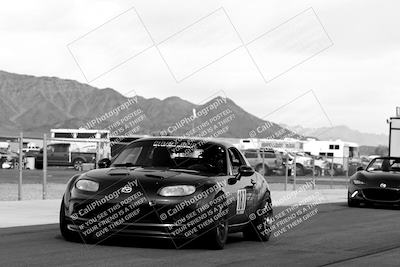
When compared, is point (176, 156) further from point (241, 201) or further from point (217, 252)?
point (217, 252)

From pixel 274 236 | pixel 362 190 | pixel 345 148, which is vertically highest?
pixel 274 236

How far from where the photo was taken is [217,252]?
10031mm

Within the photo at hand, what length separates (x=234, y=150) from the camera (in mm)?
12008

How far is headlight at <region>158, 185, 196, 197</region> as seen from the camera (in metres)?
9.76

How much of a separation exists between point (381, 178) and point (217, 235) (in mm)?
11162

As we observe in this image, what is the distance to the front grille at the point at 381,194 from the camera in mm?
20166

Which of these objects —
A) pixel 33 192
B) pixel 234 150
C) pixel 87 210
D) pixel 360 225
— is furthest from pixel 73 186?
pixel 33 192

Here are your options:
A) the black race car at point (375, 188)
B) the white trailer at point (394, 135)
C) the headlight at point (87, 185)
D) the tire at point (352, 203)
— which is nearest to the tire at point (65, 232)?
the headlight at point (87, 185)

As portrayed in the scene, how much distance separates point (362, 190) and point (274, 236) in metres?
8.33

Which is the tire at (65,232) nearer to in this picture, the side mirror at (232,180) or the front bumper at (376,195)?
the side mirror at (232,180)

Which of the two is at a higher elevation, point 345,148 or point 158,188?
point 158,188

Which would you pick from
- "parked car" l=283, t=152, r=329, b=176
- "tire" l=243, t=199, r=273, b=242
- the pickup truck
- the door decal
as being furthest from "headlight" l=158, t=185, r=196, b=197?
"parked car" l=283, t=152, r=329, b=176

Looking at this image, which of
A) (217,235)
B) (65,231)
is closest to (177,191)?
(217,235)

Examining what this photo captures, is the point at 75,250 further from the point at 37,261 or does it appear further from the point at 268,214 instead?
the point at 268,214
